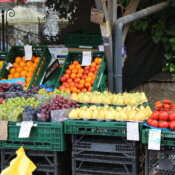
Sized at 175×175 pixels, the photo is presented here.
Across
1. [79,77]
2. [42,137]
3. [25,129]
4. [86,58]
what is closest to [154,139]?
[42,137]

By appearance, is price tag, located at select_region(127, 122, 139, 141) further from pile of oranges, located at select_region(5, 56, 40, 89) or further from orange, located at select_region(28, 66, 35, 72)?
orange, located at select_region(28, 66, 35, 72)

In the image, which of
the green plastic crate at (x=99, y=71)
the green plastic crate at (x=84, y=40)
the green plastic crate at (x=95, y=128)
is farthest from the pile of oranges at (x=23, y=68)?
the green plastic crate at (x=95, y=128)

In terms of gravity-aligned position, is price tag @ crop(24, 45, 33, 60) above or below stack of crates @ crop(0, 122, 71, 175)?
above

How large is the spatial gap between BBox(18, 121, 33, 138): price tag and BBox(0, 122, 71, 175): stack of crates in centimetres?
6

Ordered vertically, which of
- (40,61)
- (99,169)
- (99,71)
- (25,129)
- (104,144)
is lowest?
(99,169)

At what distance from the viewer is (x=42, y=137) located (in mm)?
4121

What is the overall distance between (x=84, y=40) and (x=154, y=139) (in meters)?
3.90

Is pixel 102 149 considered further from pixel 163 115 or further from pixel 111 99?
pixel 111 99

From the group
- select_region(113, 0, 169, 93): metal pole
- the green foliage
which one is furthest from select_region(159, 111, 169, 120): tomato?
the green foliage

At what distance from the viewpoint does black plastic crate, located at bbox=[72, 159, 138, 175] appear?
3.93 meters

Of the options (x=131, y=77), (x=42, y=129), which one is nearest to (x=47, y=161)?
(x=42, y=129)

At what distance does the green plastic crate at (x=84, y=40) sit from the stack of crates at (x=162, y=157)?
12.0 ft

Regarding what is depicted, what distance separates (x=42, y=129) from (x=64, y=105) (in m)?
0.42

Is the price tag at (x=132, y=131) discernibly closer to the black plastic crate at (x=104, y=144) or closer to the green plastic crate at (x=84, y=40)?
the black plastic crate at (x=104, y=144)
